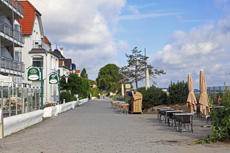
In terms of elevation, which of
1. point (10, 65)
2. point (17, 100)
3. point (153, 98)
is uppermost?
point (10, 65)

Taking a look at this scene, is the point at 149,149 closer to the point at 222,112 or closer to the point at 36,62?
the point at 222,112

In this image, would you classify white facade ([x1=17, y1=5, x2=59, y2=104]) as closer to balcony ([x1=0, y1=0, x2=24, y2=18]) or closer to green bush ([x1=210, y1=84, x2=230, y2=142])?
balcony ([x1=0, y1=0, x2=24, y2=18])

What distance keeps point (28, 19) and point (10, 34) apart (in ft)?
45.5

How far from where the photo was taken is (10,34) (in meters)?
28.2

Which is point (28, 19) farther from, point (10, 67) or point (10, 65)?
point (10, 67)

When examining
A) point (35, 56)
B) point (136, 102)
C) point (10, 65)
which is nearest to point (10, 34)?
point (10, 65)

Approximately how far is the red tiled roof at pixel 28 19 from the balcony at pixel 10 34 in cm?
930

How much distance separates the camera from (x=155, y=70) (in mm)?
52500

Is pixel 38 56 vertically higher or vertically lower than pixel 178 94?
higher

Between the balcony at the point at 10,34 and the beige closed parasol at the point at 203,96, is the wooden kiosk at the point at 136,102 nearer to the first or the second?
the beige closed parasol at the point at 203,96

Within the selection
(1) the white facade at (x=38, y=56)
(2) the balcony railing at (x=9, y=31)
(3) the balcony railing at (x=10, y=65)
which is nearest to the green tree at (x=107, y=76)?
(1) the white facade at (x=38, y=56)

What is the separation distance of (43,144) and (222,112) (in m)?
5.77

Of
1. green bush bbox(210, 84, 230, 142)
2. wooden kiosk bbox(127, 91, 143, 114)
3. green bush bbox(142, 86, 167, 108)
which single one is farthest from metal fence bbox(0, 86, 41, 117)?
green bush bbox(142, 86, 167, 108)

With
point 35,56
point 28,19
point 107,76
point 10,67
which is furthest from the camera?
point 107,76
